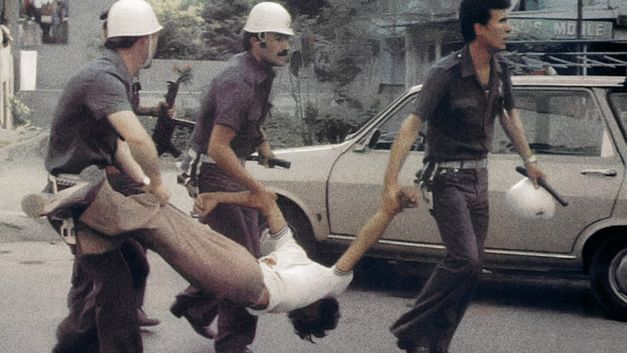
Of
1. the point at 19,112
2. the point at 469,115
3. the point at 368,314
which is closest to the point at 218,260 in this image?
the point at 469,115

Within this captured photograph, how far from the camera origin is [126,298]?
5699 mm

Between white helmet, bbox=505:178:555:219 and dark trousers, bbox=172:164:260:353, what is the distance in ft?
4.22

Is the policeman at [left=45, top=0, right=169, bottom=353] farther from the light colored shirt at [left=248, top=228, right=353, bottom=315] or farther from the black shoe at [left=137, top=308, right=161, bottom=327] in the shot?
the black shoe at [left=137, top=308, right=161, bottom=327]

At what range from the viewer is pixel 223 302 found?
6242 millimetres

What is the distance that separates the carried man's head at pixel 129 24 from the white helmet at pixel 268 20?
84cm

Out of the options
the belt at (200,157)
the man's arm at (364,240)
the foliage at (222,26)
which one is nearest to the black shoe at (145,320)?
the belt at (200,157)

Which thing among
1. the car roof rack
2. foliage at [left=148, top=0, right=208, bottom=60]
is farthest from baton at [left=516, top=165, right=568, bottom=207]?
→ foliage at [left=148, top=0, right=208, bottom=60]

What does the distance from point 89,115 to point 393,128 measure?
12.1ft

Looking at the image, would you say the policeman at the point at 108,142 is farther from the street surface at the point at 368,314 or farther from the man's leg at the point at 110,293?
the street surface at the point at 368,314

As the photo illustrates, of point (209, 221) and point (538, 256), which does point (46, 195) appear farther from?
point (538, 256)

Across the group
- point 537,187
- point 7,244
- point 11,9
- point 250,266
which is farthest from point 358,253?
point 11,9

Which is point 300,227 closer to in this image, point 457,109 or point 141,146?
point 457,109

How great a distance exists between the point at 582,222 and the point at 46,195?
377 cm

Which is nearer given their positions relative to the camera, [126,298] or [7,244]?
[126,298]
